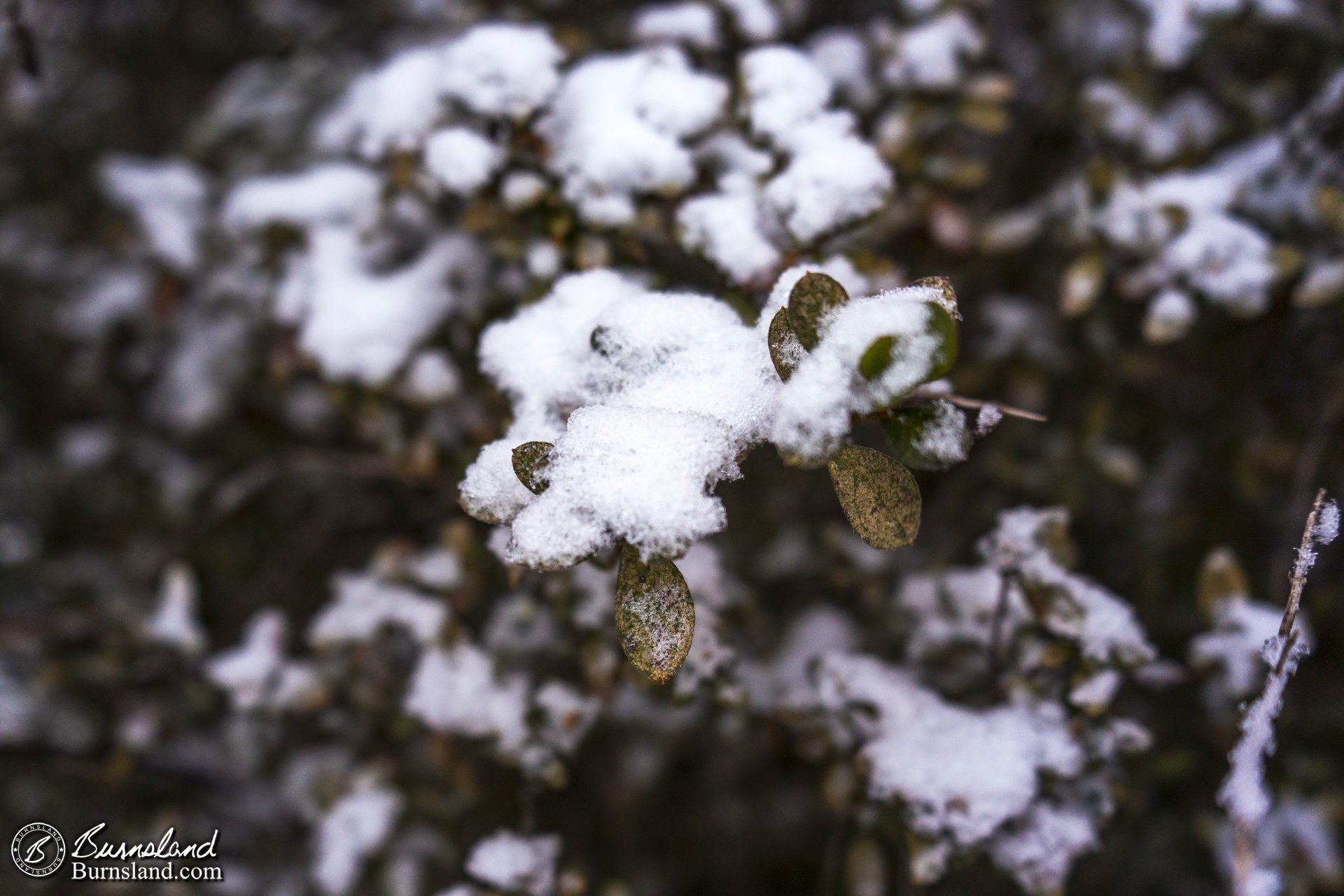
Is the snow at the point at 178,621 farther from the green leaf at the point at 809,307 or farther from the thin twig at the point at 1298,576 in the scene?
the thin twig at the point at 1298,576

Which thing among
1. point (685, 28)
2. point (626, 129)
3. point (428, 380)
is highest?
point (685, 28)

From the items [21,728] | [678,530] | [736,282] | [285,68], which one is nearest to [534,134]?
[736,282]

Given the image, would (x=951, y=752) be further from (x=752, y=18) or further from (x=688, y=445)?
(x=752, y=18)

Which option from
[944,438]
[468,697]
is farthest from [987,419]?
[468,697]

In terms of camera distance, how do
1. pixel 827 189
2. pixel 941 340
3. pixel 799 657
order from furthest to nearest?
pixel 799 657
pixel 827 189
pixel 941 340

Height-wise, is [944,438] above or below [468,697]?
above

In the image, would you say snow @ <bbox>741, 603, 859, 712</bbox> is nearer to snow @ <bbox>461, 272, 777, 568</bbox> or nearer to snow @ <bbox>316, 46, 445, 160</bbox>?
snow @ <bbox>461, 272, 777, 568</bbox>

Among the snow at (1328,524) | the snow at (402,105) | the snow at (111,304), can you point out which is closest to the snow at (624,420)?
the snow at (402,105)

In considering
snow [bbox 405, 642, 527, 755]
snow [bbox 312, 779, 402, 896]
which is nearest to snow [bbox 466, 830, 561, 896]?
snow [bbox 405, 642, 527, 755]
